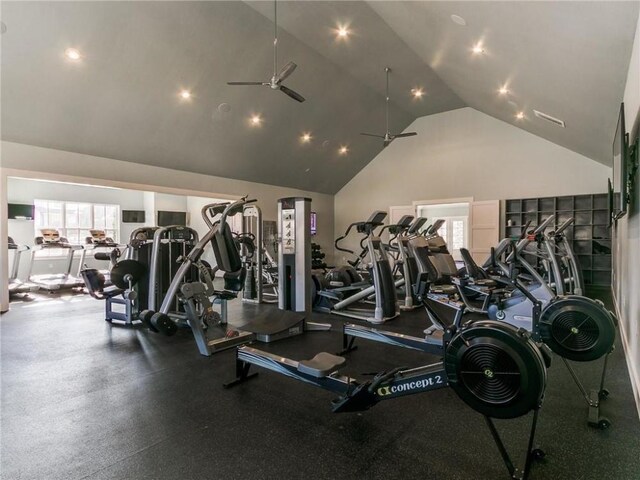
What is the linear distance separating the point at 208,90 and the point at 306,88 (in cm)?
208

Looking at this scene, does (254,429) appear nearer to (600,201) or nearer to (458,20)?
(458,20)

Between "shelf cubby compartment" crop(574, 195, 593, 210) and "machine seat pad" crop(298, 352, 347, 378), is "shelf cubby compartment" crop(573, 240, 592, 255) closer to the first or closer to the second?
"shelf cubby compartment" crop(574, 195, 593, 210)

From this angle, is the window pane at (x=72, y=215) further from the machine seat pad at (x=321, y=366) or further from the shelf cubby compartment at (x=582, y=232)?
the shelf cubby compartment at (x=582, y=232)

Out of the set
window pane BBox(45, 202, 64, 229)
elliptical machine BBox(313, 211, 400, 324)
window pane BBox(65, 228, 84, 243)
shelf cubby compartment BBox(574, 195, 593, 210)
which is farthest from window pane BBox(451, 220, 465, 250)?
window pane BBox(45, 202, 64, 229)

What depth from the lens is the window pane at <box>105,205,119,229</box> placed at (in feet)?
35.0

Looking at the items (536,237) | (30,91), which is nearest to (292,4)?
(30,91)

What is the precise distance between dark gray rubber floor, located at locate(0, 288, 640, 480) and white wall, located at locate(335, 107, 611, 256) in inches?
250

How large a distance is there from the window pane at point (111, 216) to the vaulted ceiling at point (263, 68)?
4.62m

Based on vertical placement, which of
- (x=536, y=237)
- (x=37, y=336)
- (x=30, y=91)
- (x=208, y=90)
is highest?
(x=208, y=90)

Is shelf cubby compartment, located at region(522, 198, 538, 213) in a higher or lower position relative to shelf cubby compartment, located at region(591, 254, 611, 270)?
higher

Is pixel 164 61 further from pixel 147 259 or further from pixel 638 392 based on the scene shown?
pixel 638 392

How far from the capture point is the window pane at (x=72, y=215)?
9.91 m

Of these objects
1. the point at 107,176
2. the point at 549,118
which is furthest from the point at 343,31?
the point at 107,176

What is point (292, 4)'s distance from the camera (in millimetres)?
5023
